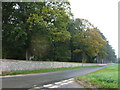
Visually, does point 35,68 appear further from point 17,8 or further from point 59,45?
point 59,45

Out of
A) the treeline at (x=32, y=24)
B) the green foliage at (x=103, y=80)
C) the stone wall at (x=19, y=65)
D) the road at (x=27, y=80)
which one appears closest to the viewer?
the green foliage at (x=103, y=80)

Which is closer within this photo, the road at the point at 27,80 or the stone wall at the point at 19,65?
the road at the point at 27,80

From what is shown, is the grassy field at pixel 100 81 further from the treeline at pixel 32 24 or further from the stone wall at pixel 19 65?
the treeline at pixel 32 24

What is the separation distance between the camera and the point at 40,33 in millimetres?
21953

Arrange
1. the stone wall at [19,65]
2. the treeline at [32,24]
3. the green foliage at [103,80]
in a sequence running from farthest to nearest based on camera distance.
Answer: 1. the treeline at [32,24]
2. the stone wall at [19,65]
3. the green foliage at [103,80]

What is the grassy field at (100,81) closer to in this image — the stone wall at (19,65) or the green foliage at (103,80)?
the green foliage at (103,80)

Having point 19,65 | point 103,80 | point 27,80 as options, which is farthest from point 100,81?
point 19,65

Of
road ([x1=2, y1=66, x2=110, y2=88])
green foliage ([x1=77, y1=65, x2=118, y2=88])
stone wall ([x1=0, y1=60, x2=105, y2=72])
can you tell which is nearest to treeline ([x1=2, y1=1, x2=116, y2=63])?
stone wall ([x1=0, y1=60, x2=105, y2=72])

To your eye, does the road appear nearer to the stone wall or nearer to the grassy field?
the grassy field

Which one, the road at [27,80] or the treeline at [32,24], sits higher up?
the treeline at [32,24]

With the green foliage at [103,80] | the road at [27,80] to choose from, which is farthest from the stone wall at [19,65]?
the green foliage at [103,80]

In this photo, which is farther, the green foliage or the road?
the road

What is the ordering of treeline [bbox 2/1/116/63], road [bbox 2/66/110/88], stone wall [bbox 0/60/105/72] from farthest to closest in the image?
treeline [bbox 2/1/116/63] → stone wall [bbox 0/60/105/72] → road [bbox 2/66/110/88]

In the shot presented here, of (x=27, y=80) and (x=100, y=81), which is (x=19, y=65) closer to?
(x=27, y=80)
